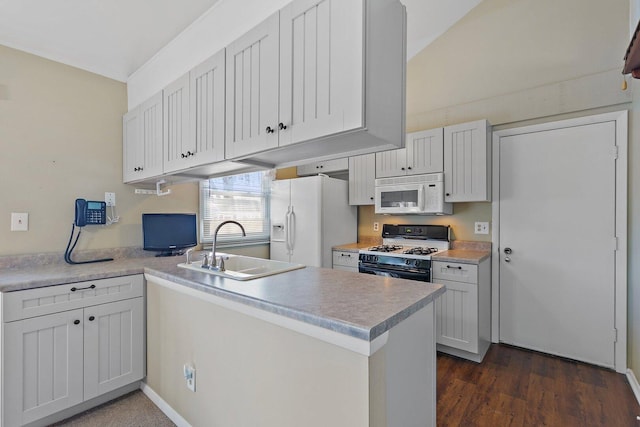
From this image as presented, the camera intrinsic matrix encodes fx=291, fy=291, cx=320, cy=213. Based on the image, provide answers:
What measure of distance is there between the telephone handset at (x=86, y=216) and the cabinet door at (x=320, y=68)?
196 cm

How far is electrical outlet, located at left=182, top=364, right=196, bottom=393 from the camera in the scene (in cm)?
168

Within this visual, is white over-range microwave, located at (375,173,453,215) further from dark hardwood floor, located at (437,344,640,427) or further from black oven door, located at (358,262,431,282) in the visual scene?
dark hardwood floor, located at (437,344,640,427)

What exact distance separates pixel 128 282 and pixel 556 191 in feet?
12.2

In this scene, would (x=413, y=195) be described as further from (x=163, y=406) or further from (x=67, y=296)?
(x=67, y=296)

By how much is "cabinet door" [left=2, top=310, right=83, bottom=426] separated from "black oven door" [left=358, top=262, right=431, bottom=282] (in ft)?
7.93

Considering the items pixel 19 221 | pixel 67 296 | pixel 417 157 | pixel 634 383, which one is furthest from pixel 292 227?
pixel 634 383

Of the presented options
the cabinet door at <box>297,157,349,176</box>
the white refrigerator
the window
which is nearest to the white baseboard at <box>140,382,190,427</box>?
the window

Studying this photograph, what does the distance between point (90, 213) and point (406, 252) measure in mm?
2858

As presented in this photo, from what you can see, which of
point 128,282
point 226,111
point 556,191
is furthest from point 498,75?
point 128,282

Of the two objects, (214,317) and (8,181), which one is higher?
(8,181)

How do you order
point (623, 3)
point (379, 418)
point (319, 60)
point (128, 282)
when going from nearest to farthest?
point (379, 418) → point (319, 60) → point (128, 282) → point (623, 3)

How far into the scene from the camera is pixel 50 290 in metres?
1.77

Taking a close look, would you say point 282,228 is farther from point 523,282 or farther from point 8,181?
point 523,282

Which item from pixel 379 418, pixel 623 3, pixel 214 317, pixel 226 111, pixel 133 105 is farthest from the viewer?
pixel 133 105
